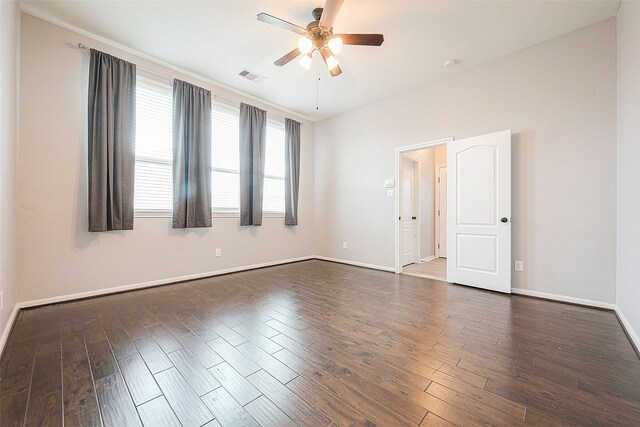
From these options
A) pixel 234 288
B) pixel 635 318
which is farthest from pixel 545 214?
pixel 234 288

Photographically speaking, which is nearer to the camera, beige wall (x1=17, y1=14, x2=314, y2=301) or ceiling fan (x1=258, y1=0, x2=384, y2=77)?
ceiling fan (x1=258, y1=0, x2=384, y2=77)

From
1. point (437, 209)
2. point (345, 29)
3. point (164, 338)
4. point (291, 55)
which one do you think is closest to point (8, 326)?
point (164, 338)

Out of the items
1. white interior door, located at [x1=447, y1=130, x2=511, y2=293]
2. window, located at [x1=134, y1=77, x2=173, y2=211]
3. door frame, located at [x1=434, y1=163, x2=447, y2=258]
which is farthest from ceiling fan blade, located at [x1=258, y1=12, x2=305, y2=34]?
door frame, located at [x1=434, y1=163, x2=447, y2=258]

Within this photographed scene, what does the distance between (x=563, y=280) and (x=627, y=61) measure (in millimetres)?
2243

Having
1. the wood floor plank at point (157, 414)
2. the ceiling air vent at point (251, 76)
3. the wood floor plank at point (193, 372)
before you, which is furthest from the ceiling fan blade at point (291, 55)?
the wood floor plank at point (157, 414)

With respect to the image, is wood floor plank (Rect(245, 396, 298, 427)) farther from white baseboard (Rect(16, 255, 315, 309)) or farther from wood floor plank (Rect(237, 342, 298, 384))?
white baseboard (Rect(16, 255, 315, 309))

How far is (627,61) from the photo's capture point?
2281 millimetres

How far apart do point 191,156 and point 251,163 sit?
3.41 ft

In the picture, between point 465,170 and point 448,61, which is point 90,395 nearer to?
point 465,170

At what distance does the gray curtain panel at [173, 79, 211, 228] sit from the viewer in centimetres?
354

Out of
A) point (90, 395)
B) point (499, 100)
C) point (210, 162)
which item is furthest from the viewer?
point (210, 162)

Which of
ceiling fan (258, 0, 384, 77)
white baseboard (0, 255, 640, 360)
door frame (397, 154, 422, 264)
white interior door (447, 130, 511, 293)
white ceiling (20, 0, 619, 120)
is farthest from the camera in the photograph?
door frame (397, 154, 422, 264)

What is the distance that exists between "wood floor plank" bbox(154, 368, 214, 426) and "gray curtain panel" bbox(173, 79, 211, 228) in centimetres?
246

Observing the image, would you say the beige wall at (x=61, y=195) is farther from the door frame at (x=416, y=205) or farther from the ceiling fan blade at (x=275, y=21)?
the door frame at (x=416, y=205)
